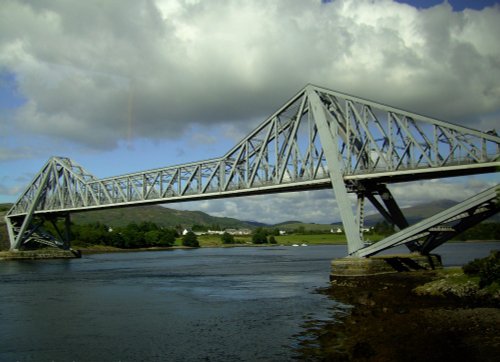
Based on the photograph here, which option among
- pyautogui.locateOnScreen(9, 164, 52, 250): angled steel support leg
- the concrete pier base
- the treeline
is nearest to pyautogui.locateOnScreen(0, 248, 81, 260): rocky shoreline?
pyautogui.locateOnScreen(9, 164, 52, 250): angled steel support leg

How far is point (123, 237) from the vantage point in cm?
17662

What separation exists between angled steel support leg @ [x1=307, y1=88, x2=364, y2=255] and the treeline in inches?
4866

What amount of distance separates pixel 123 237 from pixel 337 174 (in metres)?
136

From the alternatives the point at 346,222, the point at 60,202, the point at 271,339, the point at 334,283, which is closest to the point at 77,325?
the point at 271,339

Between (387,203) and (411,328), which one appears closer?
(411,328)

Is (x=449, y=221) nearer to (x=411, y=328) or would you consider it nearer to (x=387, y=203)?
(x=387, y=203)

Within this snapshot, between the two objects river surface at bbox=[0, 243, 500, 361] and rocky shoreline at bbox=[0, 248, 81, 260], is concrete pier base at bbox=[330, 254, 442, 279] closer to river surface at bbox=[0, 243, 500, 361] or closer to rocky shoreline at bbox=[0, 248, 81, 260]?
river surface at bbox=[0, 243, 500, 361]

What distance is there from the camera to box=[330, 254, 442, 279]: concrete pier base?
50.0m

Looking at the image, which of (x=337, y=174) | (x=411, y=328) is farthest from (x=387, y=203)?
(x=411, y=328)

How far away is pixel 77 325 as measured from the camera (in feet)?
108

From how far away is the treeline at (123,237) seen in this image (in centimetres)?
16650

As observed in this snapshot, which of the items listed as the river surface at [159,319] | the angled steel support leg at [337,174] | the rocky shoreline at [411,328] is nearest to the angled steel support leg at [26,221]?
the river surface at [159,319]

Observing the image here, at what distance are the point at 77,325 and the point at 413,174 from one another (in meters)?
34.7

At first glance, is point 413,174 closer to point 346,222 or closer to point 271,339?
point 346,222
